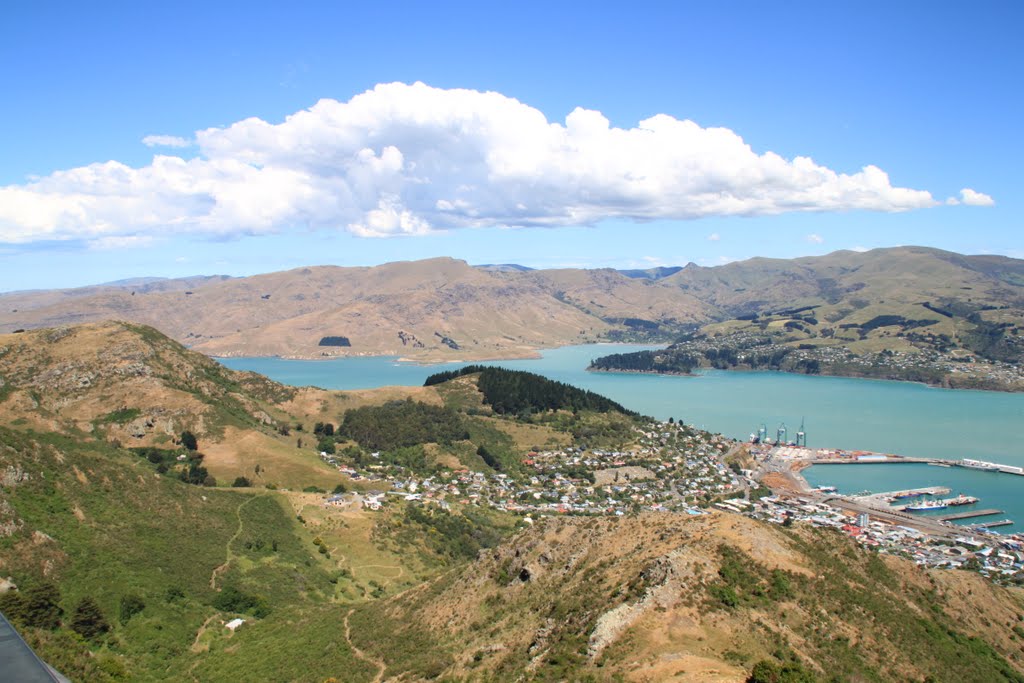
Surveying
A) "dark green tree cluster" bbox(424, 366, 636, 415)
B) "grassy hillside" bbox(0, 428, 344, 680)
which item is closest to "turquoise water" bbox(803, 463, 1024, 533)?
"dark green tree cluster" bbox(424, 366, 636, 415)

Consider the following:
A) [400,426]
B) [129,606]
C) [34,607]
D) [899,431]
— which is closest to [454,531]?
[129,606]

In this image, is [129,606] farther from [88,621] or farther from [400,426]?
[400,426]

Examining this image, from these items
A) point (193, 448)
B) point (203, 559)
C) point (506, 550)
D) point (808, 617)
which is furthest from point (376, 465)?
point (808, 617)

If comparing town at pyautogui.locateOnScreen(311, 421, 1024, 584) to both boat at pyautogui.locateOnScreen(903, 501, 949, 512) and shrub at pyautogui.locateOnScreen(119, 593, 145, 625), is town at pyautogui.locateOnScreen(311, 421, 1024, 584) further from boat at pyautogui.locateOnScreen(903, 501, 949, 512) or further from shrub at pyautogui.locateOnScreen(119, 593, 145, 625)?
shrub at pyautogui.locateOnScreen(119, 593, 145, 625)

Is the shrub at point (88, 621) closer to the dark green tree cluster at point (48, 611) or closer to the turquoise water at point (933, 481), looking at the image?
the dark green tree cluster at point (48, 611)

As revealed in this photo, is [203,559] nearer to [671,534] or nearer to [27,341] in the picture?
[671,534]

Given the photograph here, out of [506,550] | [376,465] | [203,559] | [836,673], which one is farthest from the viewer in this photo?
[376,465]
